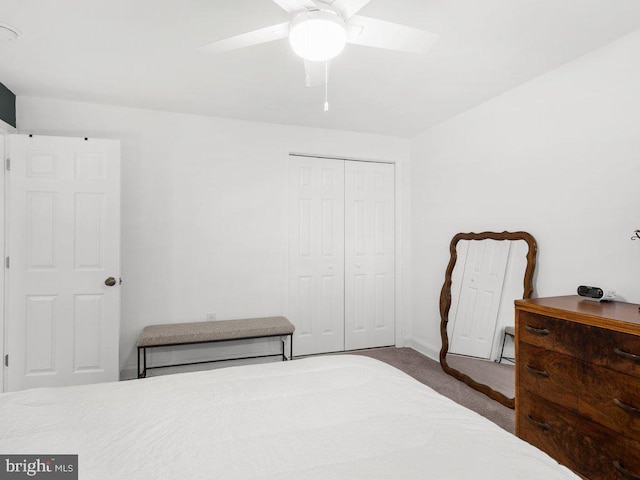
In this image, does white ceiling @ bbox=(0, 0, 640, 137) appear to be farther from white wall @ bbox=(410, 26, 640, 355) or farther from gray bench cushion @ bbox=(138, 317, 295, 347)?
gray bench cushion @ bbox=(138, 317, 295, 347)

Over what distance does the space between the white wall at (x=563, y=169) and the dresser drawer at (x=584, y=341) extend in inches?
21.8

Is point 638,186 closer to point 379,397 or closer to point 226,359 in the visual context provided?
point 379,397

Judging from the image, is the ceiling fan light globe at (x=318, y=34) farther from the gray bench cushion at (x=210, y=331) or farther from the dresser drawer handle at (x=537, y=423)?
the gray bench cushion at (x=210, y=331)

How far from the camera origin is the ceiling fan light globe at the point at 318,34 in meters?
1.40

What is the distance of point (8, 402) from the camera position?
123 cm

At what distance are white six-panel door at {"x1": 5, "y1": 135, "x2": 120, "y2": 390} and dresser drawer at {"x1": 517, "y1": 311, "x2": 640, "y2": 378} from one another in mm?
3035

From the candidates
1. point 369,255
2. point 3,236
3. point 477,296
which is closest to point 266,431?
point 477,296

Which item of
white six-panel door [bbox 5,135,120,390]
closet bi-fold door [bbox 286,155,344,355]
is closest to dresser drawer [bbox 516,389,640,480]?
closet bi-fold door [bbox 286,155,344,355]

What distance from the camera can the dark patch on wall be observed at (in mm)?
2699

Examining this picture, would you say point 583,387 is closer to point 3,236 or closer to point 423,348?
point 423,348

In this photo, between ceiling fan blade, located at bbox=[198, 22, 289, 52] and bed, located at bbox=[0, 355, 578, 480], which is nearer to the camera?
bed, located at bbox=[0, 355, 578, 480]

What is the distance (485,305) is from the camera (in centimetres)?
298

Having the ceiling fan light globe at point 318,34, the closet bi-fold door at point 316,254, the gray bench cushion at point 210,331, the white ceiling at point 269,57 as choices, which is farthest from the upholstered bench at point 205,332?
the ceiling fan light globe at point 318,34

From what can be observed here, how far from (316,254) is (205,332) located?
1401 mm
